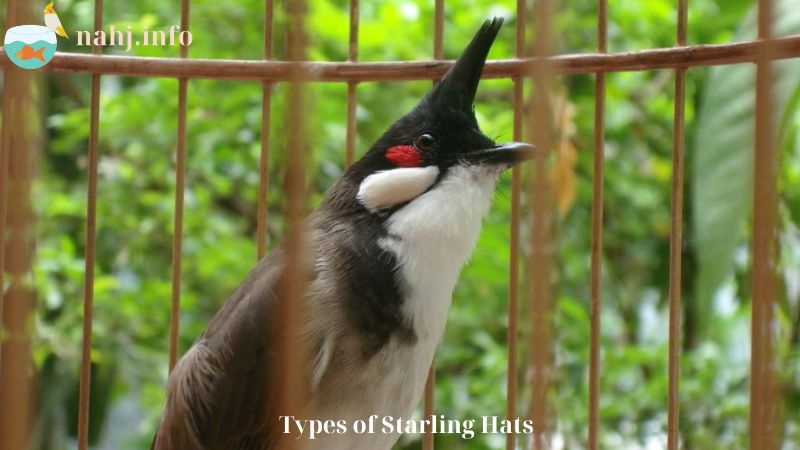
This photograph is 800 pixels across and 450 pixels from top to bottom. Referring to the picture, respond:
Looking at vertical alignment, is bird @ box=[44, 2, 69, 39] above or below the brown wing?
above

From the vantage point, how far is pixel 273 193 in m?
2.25

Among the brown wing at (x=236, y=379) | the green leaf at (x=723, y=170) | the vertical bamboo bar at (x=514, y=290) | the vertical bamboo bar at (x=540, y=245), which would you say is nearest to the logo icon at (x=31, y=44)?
the brown wing at (x=236, y=379)

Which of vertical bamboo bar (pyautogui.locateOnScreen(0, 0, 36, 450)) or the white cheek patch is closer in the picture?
vertical bamboo bar (pyautogui.locateOnScreen(0, 0, 36, 450))

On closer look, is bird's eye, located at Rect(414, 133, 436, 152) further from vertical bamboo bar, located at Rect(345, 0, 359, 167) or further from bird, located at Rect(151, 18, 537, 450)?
vertical bamboo bar, located at Rect(345, 0, 359, 167)

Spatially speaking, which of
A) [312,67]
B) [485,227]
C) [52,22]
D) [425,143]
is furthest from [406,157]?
[485,227]

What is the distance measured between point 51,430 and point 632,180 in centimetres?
144

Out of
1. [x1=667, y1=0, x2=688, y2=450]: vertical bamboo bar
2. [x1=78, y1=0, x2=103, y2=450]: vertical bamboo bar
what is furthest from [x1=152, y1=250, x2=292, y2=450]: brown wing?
[x1=667, y1=0, x2=688, y2=450]: vertical bamboo bar

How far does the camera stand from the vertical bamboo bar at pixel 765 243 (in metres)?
0.62

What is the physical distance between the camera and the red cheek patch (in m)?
1.22

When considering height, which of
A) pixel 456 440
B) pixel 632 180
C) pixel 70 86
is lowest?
pixel 456 440

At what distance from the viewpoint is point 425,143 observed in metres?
1.22

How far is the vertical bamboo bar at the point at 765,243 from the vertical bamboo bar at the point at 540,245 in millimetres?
141

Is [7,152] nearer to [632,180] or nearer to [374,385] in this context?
[374,385]

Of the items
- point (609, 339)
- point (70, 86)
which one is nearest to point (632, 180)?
point (609, 339)
